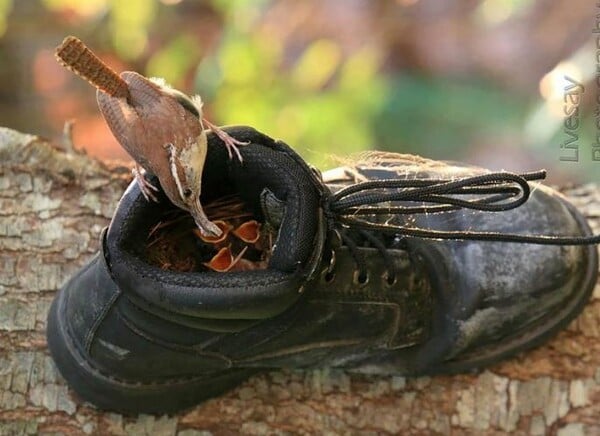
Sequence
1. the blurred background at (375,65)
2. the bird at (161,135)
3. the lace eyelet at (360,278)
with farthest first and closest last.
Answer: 1. the blurred background at (375,65)
2. the lace eyelet at (360,278)
3. the bird at (161,135)

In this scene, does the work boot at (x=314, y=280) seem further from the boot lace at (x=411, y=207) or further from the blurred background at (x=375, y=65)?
the blurred background at (x=375, y=65)

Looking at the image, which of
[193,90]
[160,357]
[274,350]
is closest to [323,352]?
[274,350]

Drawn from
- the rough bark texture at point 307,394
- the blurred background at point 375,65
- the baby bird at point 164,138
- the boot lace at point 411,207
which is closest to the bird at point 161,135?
the baby bird at point 164,138

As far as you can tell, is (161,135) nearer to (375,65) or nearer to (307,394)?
(307,394)

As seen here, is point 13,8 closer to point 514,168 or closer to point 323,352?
point 514,168

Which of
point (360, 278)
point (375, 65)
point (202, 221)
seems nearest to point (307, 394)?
point (360, 278)
